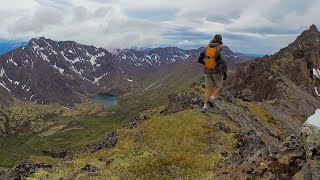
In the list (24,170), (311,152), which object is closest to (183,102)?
(24,170)

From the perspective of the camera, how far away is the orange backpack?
3078 centimetres

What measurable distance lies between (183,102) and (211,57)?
18.7m

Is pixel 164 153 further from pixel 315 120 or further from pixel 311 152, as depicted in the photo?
pixel 311 152

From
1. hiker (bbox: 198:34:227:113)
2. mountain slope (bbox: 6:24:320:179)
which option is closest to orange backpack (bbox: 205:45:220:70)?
hiker (bbox: 198:34:227:113)

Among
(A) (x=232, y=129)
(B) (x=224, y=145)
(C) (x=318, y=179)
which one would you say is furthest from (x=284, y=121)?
(C) (x=318, y=179)

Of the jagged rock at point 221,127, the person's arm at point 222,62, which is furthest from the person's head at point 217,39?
the jagged rock at point 221,127

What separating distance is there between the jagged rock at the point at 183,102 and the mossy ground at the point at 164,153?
5541 millimetres

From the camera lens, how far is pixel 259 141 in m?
31.5

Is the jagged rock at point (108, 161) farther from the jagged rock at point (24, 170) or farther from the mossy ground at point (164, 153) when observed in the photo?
the jagged rock at point (24, 170)

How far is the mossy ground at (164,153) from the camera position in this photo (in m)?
27.2

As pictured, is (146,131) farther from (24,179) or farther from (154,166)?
(24,179)

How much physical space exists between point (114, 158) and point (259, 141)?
1093 cm

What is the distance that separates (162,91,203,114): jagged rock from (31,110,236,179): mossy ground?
554 cm

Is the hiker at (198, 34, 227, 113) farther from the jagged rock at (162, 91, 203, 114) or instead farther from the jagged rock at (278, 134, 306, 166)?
the jagged rock at (162, 91, 203, 114)
